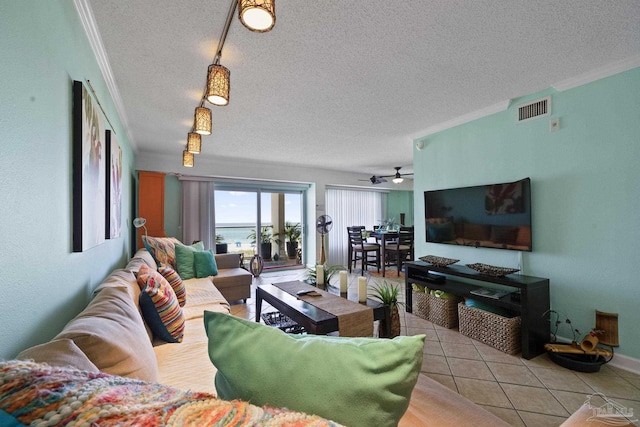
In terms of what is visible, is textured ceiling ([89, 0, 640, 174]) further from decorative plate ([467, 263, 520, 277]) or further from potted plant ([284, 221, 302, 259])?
potted plant ([284, 221, 302, 259])

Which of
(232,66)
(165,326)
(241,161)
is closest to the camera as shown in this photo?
(165,326)

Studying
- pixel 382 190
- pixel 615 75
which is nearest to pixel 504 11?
pixel 615 75

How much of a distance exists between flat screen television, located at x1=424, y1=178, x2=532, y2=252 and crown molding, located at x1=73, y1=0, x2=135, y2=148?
3.44 meters

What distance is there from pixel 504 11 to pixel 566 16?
Answer: 0.40 m

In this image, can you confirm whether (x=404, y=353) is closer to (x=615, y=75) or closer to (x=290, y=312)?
(x=290, y=312)

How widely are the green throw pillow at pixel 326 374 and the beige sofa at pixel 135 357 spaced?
0.50 m

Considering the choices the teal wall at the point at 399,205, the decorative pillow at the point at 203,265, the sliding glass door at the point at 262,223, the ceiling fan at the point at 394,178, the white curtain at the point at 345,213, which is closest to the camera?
the decorative pillow at the point at 203,265

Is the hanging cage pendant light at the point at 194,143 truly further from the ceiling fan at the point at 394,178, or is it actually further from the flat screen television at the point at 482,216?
the ceiling fan at the point at 394,178

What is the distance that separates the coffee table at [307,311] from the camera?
6.22 feet

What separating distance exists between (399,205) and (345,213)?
197cm

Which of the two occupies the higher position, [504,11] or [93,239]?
[504,11]

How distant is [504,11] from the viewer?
1.59 meters

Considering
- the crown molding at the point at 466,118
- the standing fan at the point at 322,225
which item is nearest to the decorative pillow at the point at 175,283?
the crown molding at the point at 466,118

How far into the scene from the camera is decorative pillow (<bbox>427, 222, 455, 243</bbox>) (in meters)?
3.30
